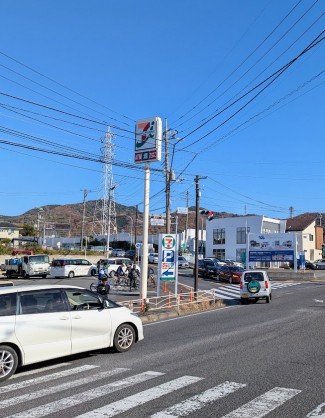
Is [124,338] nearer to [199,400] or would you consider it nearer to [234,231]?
[199,400]

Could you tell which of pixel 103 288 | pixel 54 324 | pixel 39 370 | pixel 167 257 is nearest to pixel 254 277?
pixel 167 257

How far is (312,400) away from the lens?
6387 mm

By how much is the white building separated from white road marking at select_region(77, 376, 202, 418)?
6540 cm

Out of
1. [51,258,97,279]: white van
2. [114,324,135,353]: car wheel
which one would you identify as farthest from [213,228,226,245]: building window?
[114,324,135,353]: car wheel

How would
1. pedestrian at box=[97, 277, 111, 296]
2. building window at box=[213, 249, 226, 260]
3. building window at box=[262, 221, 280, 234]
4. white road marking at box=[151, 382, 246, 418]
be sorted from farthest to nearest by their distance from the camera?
1. building window at box=[213, 249, 226, 260]
2. building window at box=[262, 221, 280, 234]
3. pedestrian at box=[97, 277, 111, 296]
4. white road marking at box=[151, 382, 246, 418]

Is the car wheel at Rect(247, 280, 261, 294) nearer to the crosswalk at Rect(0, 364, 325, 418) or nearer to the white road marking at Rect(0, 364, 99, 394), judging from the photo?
the white road marking at Rect(0, 364, 99, 394)

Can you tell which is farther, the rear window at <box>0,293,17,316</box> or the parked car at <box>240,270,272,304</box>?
the parked car at <box>240,270,272,304</box>

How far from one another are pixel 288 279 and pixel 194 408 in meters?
44.2

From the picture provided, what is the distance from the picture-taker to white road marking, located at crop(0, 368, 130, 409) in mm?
6615

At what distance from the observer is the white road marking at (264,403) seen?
5793mm

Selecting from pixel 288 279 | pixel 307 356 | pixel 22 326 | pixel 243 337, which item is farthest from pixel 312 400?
pixel 288 279

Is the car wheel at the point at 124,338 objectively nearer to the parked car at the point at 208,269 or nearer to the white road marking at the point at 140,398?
the white road marking at the point at 140,398

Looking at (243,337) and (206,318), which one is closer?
(243,337)

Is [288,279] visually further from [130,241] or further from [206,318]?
[130,241]
